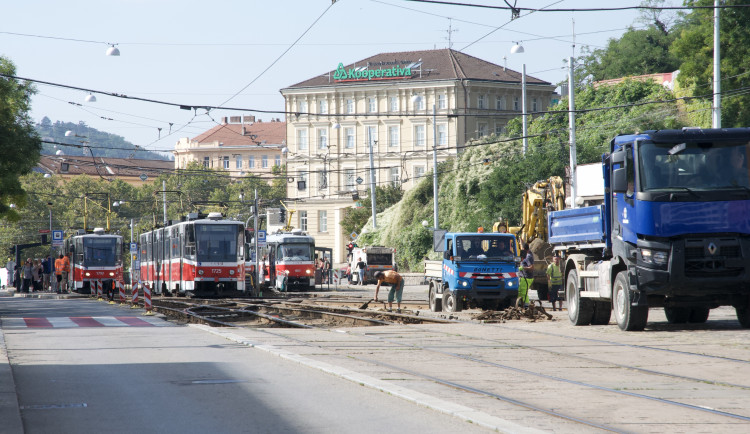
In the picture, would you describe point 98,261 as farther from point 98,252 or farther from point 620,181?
point 620,181

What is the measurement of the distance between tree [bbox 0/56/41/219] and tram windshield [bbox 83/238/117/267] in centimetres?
1160

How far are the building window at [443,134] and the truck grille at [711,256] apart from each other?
84325mm

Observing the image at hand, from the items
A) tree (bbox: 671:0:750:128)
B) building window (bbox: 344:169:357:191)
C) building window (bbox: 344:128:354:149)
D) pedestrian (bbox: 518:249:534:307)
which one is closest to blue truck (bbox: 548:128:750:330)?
pedestrian (bbox: 518:249:534:307)

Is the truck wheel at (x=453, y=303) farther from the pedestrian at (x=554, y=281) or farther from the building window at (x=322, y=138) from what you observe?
the building window at (x=322, y=138)

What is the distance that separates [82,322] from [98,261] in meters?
26.6

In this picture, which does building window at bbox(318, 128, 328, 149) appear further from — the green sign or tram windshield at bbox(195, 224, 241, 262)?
tram windshield at bbox(195, 224, 241, 262)

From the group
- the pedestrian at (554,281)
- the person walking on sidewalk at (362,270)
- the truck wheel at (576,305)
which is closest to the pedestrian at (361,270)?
the person walking on sidewalk at (362,270)

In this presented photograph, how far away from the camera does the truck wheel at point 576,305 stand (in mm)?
20891

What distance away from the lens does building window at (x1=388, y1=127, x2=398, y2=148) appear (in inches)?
4109

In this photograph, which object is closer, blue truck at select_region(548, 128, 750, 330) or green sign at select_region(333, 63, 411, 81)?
blue truck at select_region(548, 128, 750, 330)

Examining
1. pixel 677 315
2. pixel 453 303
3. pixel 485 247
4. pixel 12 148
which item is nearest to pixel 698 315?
pixel 677 315

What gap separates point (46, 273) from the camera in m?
56.0

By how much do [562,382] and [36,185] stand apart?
104640 millimetres

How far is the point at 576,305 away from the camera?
21.0m
